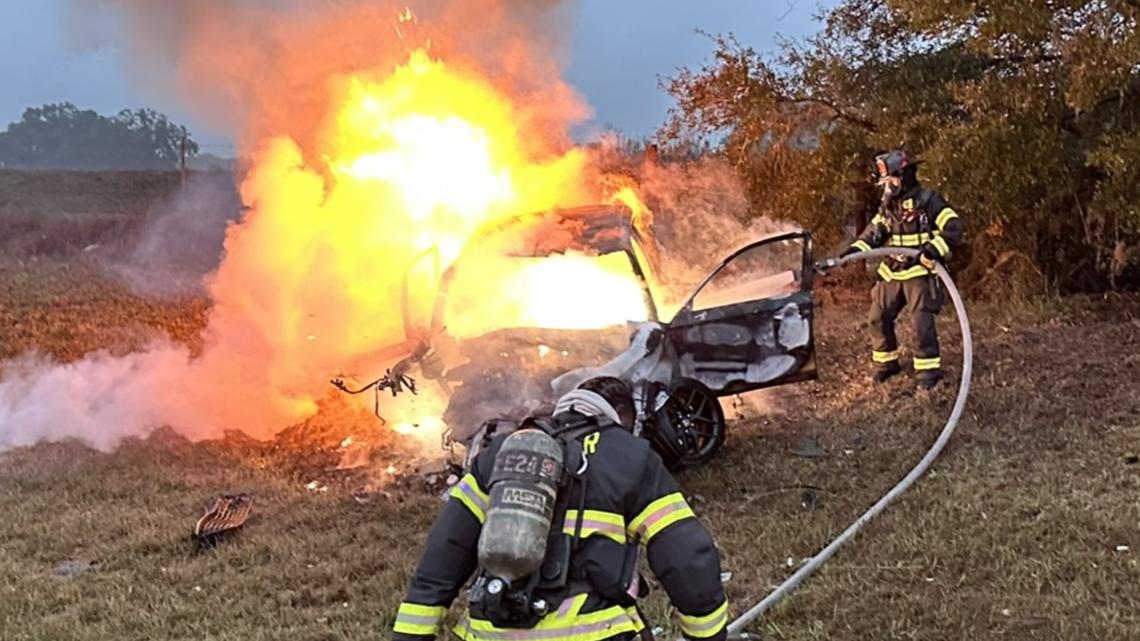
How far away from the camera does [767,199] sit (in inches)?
504

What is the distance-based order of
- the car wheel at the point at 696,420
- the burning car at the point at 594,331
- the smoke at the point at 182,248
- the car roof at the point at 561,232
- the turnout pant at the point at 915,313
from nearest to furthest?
1. the burning car at the point at 594,331
2. the car wheel at the point at 696,420
3. the car roof at the point at 561,232
4. the turnout pant at the point at 915,313
5. the smoke at the point at 182,248

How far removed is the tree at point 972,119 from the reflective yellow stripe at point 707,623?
306 inches

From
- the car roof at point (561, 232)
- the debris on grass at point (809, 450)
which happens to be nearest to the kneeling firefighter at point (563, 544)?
the debris on grass at point (809, 450)

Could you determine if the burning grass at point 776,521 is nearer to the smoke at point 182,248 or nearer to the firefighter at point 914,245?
the firefighter at point 914,245

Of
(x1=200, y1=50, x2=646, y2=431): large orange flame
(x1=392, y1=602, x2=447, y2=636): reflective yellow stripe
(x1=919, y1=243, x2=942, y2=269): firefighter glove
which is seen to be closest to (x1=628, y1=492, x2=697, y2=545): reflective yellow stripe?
(x1=392, y1=602, x2=447, y2=636): reflective yellow stripe

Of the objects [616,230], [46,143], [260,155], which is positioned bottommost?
[616,230]

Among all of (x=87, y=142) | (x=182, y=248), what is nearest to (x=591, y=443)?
(x=182, y=248)

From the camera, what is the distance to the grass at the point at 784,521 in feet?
15.2

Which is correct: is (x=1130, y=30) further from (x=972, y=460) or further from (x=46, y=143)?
(x=46, y=143)

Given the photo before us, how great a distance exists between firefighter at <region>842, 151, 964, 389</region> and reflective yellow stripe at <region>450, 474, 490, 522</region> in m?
5.79

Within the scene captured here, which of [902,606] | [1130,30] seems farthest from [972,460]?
[1130,30]

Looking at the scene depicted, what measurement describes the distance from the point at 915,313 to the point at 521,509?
20.3ft

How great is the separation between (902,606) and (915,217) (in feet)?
13.9

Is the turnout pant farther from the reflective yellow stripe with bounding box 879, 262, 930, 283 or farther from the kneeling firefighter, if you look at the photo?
the kneeling firefighter
